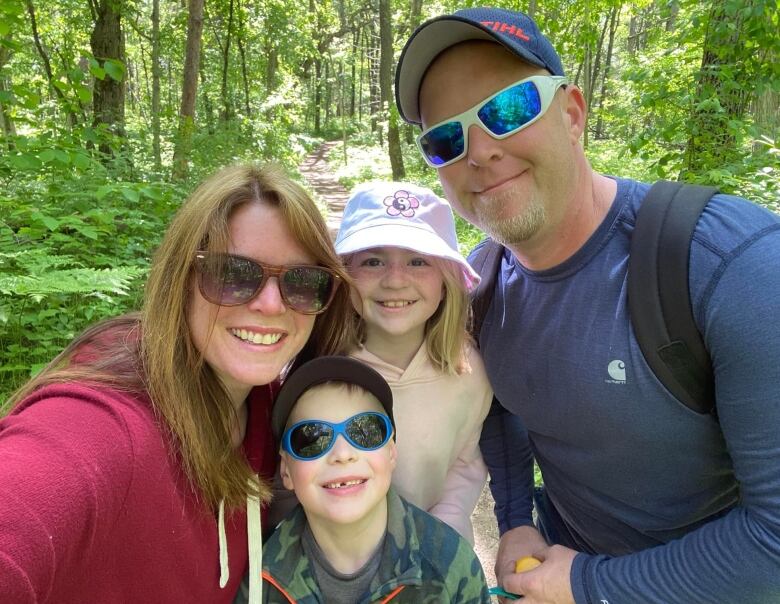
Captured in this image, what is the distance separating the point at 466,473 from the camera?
7.41 ft

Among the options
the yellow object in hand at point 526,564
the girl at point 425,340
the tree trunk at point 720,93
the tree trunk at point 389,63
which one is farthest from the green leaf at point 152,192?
the tree trunk at point 389,63

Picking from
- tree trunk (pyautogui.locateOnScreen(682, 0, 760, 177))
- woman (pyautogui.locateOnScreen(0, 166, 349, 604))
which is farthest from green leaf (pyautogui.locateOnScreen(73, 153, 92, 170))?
tree trunk (pyautogui.locateOnScreen(682, 0, 760, 177))

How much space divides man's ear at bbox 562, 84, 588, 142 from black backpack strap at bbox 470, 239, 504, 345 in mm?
519

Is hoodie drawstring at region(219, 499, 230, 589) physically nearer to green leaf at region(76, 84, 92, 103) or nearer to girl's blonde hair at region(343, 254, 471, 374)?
girl's blonde hair at region(343, 254, 471, 374)

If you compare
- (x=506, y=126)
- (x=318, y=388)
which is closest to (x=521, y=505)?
(x=318, y=388)

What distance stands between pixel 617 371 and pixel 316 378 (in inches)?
37.5

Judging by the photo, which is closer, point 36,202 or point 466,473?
point 466,473

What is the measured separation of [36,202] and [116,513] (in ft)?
14.9

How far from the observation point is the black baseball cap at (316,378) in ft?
5.60

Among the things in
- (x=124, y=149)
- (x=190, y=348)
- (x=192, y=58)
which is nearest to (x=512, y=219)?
(x=190, y=348)

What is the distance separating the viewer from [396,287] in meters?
2.11

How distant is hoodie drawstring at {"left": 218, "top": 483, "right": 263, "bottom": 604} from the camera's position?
4.68 ft

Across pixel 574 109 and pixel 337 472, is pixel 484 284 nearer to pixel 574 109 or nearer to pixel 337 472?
pixel 574 109

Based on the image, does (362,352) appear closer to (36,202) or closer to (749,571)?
(749,571)
